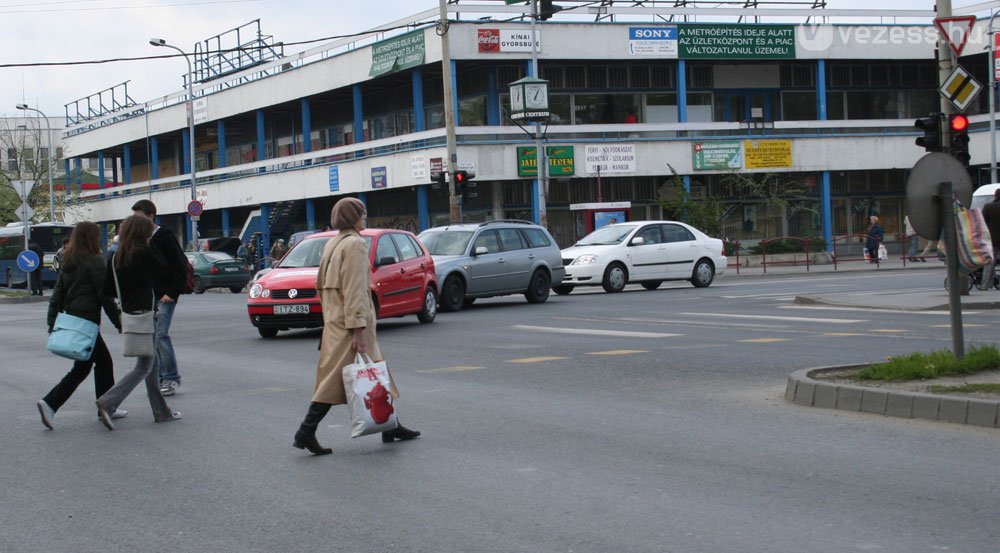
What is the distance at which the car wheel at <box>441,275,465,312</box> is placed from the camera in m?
22.2

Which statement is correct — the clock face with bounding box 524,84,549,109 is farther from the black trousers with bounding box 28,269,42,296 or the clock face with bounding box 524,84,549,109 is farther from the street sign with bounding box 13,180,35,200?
the black trousers with bounding box 28,269,42,296

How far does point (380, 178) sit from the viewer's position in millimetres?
45406

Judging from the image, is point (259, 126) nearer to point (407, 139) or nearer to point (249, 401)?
point (407, 139)

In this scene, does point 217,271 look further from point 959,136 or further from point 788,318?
point 959,136

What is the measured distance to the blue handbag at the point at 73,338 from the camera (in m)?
9.50

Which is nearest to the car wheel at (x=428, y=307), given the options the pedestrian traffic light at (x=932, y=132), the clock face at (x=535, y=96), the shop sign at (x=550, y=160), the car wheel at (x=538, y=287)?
the car wheel at (x=538, y=287)

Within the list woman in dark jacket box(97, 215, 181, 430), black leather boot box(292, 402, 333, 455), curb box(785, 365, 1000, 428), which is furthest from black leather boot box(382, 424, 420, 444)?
curb box(785, 365, 1000, 428)

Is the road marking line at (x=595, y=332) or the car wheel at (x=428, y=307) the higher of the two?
the car wheel at (x=428, y=307)

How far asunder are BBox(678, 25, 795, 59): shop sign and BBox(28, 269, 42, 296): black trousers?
23800 millimetres

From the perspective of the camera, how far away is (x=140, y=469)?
7812 mm

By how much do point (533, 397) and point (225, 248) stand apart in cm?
4632

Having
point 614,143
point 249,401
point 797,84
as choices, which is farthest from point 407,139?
point 249,401

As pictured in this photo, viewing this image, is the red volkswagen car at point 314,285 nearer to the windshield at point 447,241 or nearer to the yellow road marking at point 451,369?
the windshield at point 447,241

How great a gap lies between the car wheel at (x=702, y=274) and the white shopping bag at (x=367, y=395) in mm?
21368
